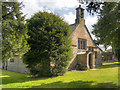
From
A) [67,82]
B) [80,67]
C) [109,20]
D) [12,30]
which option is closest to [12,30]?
[12,30]

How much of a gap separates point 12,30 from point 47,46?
235 inches

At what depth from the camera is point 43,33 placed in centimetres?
1528

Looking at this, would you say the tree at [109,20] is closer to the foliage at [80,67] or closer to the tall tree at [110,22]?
the tall tree at [110,22]

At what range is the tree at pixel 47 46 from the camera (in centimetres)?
1522

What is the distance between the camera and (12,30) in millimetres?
9883

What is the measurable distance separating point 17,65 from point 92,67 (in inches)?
618

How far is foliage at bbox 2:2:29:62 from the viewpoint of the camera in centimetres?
933

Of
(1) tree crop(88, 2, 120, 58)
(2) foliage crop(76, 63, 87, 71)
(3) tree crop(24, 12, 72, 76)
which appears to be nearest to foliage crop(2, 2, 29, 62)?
(3) tree crop(24, 12, 72, 76)

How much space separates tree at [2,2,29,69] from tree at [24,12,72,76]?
4.45 metres

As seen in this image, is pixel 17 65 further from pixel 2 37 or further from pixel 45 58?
pixel 2 37

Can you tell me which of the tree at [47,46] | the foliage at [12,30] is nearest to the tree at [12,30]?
the foliage at [12,30]

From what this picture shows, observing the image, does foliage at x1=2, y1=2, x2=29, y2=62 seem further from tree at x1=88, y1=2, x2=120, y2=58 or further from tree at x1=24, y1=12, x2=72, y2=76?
tree at x1=88, y1=2, x2=120, y2=58

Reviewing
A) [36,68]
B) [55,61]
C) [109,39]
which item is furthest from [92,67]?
[109,39]

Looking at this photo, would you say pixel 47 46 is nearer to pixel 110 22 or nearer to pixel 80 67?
pixel 110 22
